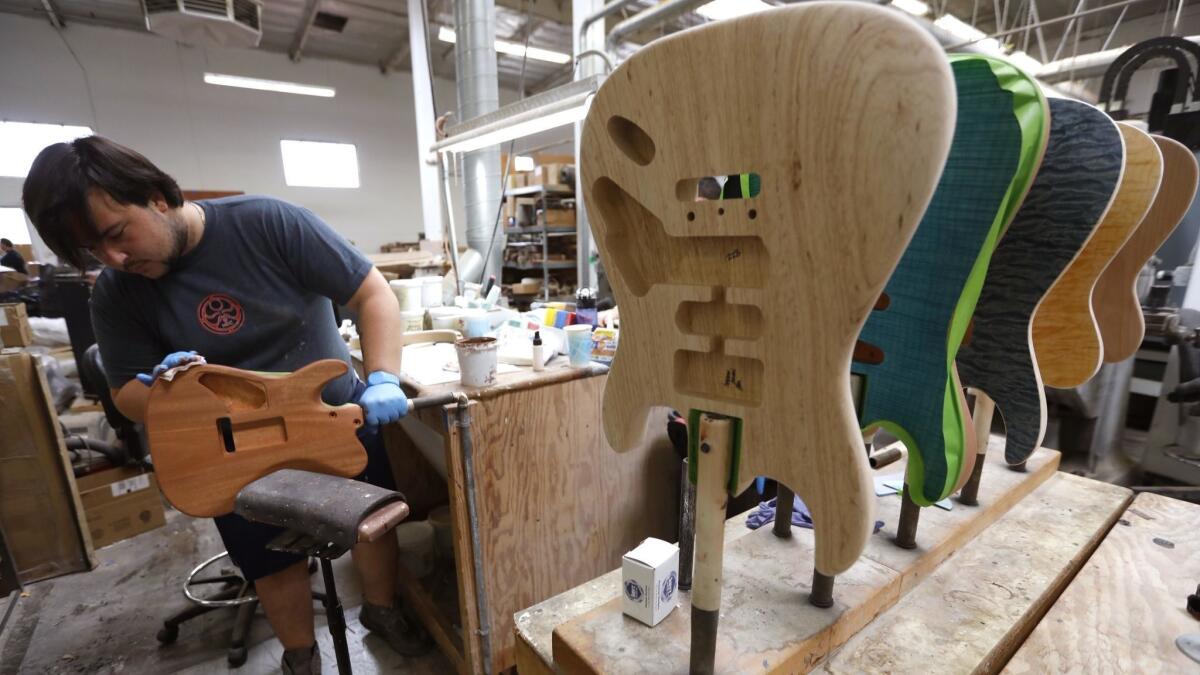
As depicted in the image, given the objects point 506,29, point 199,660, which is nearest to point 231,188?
point 506,29

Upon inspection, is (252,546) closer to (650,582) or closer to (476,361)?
(476,361)

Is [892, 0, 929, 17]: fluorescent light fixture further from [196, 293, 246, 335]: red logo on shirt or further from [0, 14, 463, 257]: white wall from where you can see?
[0, 14, 463, 257]: white wall

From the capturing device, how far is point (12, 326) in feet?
7.38

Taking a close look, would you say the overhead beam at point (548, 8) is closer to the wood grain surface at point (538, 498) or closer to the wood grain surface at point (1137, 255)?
the wood grain surface at point (538, 498)

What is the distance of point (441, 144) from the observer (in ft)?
6.98

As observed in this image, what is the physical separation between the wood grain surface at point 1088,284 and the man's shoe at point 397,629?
6.42 ft

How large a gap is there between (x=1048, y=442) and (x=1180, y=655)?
7.68 feet

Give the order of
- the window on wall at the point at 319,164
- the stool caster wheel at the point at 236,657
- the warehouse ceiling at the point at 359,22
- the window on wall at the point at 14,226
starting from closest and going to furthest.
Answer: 1. the stool caster wheel at the point at 236,657
2. the warehouse ceiling at the point at 359,22
3. the window on wall at the point at 14,226
4. the window on wall at the point at 319,164

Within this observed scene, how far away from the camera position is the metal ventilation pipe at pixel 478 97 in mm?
3713

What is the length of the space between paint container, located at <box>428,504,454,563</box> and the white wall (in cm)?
760

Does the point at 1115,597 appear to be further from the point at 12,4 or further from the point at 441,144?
the point at 12,4

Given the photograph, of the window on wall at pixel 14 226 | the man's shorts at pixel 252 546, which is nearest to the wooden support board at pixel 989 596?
the man's shorts at pixel 252 546

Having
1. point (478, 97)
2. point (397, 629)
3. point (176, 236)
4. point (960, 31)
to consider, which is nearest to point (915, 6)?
point (960, 31)

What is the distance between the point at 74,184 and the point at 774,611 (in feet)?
5.19
